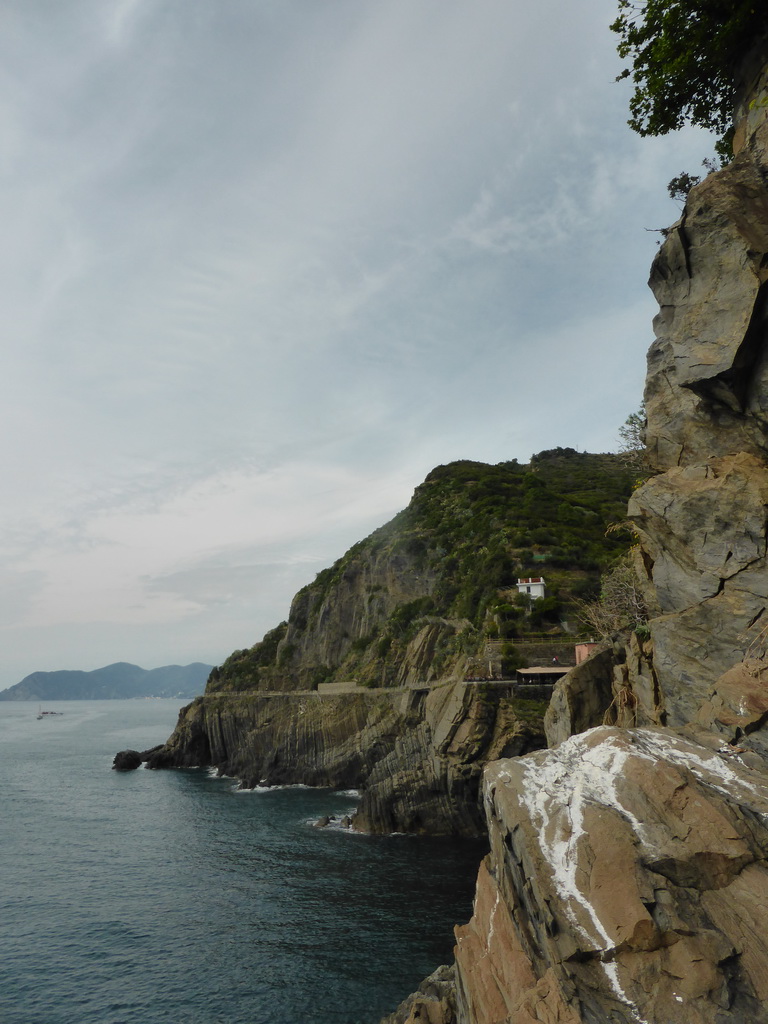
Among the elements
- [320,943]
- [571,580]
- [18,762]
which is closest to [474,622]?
[571,580]

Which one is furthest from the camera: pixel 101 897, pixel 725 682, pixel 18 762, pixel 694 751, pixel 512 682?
pixel 18 762

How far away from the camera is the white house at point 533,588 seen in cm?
6519

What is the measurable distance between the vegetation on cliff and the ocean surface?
2251 centimetres

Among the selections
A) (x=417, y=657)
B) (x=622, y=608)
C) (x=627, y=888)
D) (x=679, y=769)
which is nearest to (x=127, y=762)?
(x=417, y=657)

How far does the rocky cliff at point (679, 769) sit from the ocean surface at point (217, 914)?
7.71 m

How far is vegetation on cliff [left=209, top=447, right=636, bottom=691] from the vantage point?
68.8m

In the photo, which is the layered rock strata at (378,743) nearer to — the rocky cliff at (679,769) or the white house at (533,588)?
the white house at (533,588)

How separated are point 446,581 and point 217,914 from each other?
53134mm

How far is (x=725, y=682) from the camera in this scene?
18.5 m

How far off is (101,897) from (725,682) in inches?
1560

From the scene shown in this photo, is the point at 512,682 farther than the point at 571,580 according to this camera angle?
No

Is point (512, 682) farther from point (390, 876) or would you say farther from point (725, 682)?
point (725, 682)

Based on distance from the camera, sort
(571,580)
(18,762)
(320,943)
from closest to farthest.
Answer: (320,943) < (571,580) < (18,762)

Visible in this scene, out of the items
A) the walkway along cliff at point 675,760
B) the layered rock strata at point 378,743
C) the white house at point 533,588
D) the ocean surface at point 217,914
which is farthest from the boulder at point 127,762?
the walkway along cliff at point 675,760
